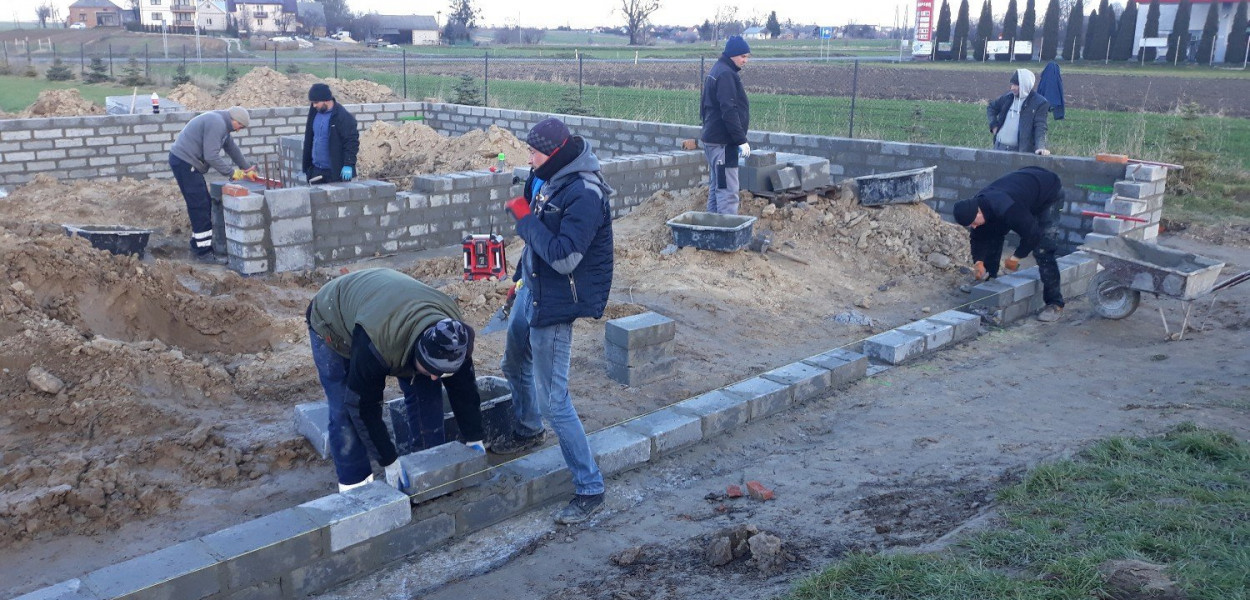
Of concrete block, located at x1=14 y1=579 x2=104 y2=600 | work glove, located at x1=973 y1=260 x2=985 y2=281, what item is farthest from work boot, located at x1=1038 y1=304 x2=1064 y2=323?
concrete block, located at x1=14 y1=579 x2=104 y2=600

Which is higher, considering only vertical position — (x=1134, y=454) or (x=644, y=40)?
(x=644, y=40)

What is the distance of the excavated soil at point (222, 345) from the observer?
443 cm

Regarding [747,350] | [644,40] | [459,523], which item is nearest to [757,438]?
[747,350]

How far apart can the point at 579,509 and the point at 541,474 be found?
28 centimetres

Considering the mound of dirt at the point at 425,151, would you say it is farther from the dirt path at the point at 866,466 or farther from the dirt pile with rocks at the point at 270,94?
the dirt path at the point at 866,466

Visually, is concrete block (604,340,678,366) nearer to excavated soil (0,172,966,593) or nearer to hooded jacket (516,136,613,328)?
excavated soil (0,172,966,593)

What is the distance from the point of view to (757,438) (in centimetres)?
549

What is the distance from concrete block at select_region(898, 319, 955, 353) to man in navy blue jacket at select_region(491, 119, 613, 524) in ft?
11.0

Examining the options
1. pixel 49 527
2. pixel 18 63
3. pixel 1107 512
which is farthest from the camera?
pixel 18 63

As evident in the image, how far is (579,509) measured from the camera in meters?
4.47

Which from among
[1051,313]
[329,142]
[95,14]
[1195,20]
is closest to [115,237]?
[329,142]

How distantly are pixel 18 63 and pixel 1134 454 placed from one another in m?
36.3

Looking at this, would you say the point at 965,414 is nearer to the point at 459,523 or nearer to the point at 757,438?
the point at 757,438

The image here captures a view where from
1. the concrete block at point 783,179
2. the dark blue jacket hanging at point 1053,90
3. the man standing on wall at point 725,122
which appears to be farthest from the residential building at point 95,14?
the dark blue jacket hanging at point 1053,90
